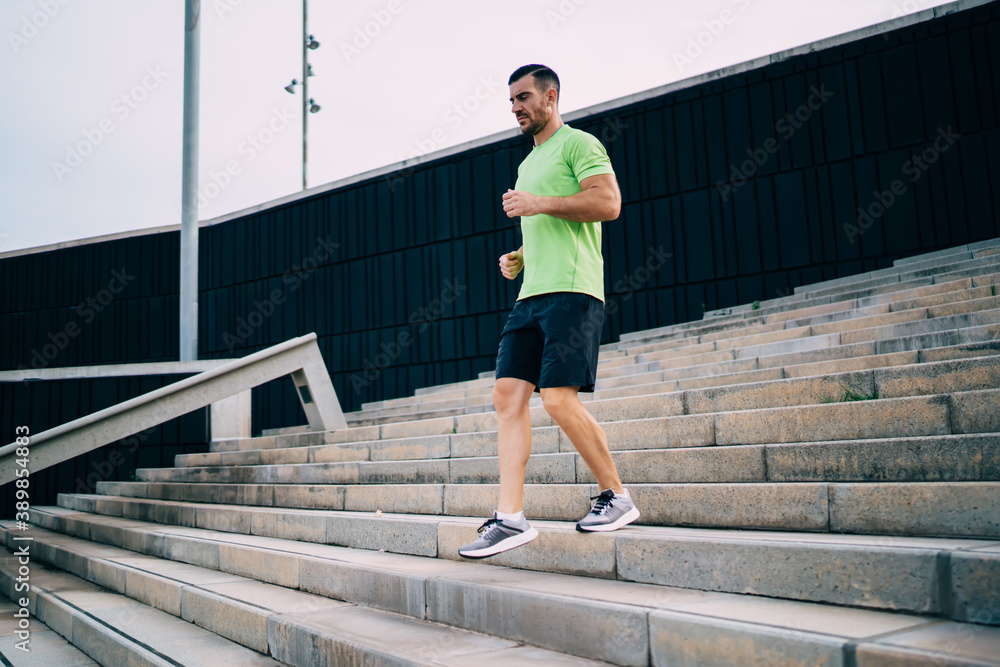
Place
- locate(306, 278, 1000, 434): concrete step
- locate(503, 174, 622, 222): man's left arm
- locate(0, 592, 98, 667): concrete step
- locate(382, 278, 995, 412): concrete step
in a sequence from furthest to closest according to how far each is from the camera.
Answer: locate(382, 278, 995, 412): concrete step → locate(306, 278, 1000, 434): concrete step → locate(0, 592, 98, 667): concrete step → locate(503, 174, 622, 222): man's left arm

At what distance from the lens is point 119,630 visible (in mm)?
3666

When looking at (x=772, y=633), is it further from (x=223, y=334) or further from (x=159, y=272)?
(x=159, y=272)

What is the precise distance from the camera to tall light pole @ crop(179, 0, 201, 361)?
12547 mm

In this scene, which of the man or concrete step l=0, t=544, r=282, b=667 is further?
concrete step l=0, t=544, r=282, b=667

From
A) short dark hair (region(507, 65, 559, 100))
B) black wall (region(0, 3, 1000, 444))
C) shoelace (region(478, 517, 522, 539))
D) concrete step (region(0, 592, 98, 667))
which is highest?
black wall (region(0, 3, 1000, 444))

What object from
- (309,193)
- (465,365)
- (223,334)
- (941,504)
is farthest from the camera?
(223,334)

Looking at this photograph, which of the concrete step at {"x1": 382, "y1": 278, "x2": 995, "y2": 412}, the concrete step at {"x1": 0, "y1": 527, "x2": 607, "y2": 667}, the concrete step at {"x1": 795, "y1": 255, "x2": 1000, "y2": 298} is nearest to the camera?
the concrete step at {"x1": 0, "y1": 527, "x2": 607, "y2": 667}

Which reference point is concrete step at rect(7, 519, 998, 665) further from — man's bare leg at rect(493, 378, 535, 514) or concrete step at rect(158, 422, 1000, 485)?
concrete step at rect(158, 422, 1000, 485)

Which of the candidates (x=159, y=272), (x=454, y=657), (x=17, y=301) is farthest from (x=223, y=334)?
(x=454, y=657)

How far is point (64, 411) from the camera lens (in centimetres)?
1111

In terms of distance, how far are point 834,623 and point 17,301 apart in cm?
2103

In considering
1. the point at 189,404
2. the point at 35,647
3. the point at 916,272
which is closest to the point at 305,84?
the point at 189,404

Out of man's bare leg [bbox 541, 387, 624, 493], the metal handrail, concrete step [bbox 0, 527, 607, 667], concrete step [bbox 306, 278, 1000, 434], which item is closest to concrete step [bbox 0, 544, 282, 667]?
concrete step [bbox 0, 527, 607, 667]

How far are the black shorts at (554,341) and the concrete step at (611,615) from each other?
73cm
